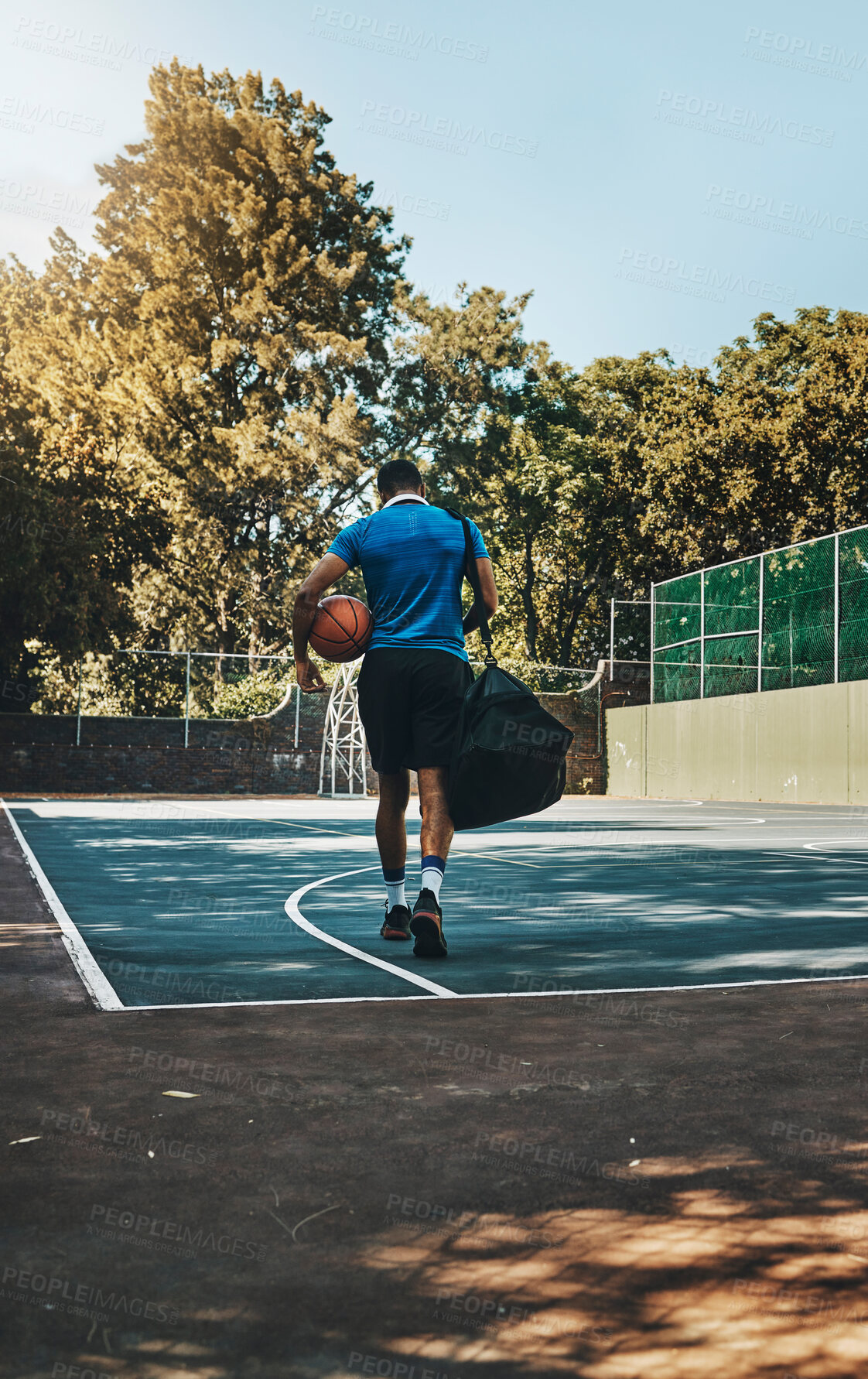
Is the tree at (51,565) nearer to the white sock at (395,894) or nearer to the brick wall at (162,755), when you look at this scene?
the brick wall at (162,755)

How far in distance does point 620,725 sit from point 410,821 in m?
19.0

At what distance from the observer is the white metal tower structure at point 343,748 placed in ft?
99.7

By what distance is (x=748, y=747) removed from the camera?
29922 mm

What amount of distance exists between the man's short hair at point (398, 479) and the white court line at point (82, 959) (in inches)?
91.1

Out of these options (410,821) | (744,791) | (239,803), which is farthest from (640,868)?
(744,791)

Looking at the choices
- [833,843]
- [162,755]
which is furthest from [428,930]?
[162,755]

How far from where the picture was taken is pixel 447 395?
40406 mm

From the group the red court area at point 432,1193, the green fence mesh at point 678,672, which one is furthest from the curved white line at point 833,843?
the green fence mesh at point 678,672

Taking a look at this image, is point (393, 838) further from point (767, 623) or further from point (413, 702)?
point (767, 623)

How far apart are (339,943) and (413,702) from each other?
1063 mm

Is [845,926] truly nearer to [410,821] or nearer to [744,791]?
[410,821]

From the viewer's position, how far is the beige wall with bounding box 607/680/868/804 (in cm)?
2611

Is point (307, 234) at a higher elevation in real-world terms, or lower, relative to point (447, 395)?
higher

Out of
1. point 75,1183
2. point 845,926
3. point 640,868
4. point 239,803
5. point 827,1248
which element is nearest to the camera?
point 827,1248
